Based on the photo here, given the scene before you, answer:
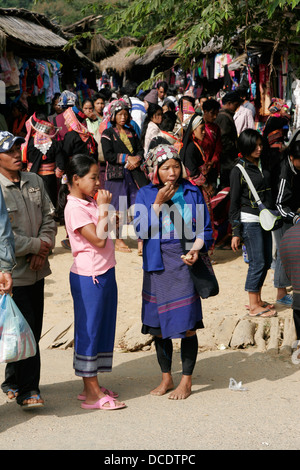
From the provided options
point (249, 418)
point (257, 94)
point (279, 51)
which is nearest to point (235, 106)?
point (279, 51)

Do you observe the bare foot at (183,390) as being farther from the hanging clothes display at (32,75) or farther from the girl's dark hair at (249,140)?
the hanging clothes display at (32,75)

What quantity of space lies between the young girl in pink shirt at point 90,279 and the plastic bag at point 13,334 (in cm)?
51

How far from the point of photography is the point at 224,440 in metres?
3.87

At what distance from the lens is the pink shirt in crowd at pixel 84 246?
459 centimetres

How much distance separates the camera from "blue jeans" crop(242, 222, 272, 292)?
264 inches

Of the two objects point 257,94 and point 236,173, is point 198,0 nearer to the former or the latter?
point 236,173

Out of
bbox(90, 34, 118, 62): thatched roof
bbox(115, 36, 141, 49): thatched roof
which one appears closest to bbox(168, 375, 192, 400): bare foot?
bbox(90, 34, 118, 62): thatched roof

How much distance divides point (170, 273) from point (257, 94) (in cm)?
940

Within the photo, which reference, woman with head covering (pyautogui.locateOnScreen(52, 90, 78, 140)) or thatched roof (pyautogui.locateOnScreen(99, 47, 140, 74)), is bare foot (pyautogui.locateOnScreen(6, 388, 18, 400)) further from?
thatched roof (pyautogui.locateOnScreen(99, 47, 140, 74))

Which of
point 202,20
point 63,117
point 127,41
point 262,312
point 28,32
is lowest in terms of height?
point 262,312

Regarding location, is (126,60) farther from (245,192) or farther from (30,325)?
(30,325)

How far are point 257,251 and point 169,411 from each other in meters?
2.63

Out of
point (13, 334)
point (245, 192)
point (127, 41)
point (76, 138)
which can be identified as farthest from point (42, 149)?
point (127, 41)

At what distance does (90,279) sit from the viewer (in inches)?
181
